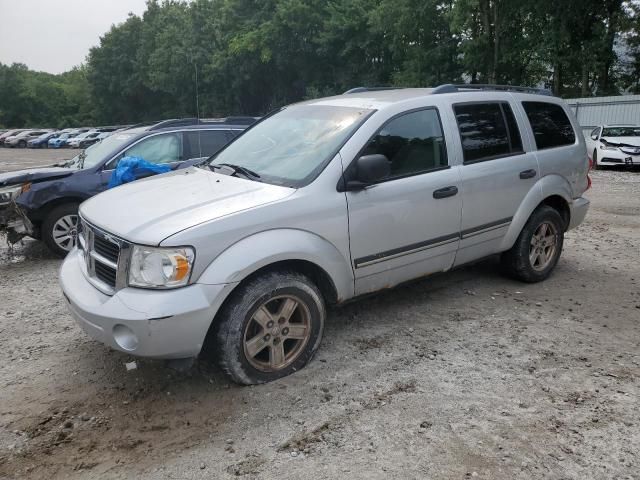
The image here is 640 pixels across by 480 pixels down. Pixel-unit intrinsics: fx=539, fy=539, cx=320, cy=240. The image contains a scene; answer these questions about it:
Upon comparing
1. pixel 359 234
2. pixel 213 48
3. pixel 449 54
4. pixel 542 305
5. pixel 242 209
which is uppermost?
pixel 213 48

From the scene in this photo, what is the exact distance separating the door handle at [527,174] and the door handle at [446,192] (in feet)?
3.01

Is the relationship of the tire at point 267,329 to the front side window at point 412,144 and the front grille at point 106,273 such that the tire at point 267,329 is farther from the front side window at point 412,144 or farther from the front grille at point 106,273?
the front side window at point 412,144

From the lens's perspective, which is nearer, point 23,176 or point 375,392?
point 375,392

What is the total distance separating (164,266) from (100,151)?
4.94m

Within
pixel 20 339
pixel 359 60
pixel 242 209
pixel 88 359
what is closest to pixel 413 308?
pixel 242 209

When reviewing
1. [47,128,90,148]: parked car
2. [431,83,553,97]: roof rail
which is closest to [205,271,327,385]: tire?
[431,83,553,97]: roof rail

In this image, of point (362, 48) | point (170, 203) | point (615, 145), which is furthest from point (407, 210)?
point (362, 48)

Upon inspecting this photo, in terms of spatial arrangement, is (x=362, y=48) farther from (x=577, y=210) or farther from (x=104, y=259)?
(x=104, y=259)

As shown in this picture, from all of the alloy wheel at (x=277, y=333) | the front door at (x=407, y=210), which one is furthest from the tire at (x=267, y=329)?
the front door at (x=407, y=210)

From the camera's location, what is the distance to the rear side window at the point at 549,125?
16.7ft

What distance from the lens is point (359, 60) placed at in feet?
119

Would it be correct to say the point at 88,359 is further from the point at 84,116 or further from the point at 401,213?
the point at 84,116

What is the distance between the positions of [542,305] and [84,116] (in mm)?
73000

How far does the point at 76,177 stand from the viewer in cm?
680
